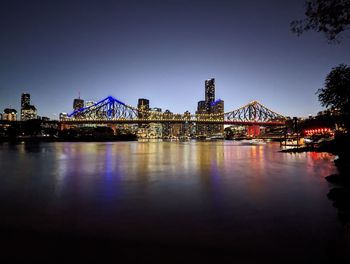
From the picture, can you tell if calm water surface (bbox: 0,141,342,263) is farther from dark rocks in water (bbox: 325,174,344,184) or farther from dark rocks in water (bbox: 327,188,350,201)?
dark rocks in water (bbox: 325,174,344,184)

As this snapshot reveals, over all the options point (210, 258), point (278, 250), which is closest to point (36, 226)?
point (210, 258)

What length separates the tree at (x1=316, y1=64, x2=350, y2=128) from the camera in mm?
25000

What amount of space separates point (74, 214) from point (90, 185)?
6.09 metres

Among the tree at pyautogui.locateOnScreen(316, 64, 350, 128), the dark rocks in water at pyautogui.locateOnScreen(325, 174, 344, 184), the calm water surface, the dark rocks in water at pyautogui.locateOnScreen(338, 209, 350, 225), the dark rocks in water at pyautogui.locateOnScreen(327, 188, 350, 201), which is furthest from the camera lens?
the tree at pyautogui.locateOnScreen(316, 64, 350, 128)

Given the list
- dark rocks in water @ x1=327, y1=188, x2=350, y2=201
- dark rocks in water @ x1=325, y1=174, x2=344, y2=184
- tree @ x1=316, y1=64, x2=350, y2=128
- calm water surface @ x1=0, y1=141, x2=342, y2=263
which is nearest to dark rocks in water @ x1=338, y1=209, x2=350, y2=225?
calm water surface @ x1=0, y1=141, x2=342, y2=263

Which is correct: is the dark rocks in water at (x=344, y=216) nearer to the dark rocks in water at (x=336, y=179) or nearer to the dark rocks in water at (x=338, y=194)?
the dark rocks in water at (x=338, y=194)

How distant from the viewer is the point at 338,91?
25.7 m

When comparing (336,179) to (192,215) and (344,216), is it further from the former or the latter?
(192,215)

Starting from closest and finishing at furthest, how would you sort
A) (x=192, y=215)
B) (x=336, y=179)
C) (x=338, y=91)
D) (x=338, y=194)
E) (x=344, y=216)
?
(x=344, y=216), (x=192, y=215), (x=338, y=194), (x=336, y=179), (x=338, y=91)

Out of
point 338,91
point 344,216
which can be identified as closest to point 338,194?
point 344,216

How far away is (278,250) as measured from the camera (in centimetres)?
612

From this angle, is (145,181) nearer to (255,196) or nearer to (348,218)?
(255,196)

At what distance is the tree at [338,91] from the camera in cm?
2500

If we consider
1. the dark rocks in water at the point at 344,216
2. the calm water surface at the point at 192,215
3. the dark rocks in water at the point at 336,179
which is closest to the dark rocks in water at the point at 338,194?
the calm water surface at the point at 192,215
